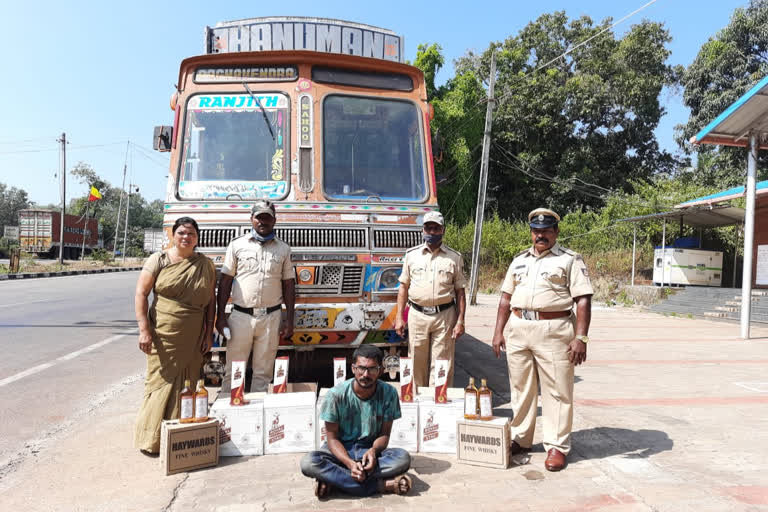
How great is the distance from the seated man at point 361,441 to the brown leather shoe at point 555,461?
3.40 ft

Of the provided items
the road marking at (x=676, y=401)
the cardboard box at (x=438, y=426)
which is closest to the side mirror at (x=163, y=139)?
the cardboard box at (x=438, y=426)

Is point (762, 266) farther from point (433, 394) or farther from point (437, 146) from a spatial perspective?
point (433, 394)

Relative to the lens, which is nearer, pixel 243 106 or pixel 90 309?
pixel 243 106

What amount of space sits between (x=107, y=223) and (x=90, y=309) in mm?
61381

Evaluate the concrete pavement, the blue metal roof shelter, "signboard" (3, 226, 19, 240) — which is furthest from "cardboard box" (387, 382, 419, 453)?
"signboard" (3, 226, 19, 240)

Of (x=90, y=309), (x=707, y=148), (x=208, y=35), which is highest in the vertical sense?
(x=707, y=148)

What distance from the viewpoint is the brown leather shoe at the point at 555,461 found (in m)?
4.06

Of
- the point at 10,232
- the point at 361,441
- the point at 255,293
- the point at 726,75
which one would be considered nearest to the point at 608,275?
the point at 726,75

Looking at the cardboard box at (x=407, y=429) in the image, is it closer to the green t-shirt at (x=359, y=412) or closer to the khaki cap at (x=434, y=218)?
the green t-shirt at (x=359, y=412)

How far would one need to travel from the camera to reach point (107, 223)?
2744 inches

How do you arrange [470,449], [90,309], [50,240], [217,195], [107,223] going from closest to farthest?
[470,449] → [217,195] → [90,309] → [50,240] → [107,223]

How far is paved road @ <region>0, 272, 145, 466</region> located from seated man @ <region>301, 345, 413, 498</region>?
7.98 ft

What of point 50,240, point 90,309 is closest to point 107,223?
point 50,240

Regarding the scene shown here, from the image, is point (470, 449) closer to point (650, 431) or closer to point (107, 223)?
point (650, 431)
